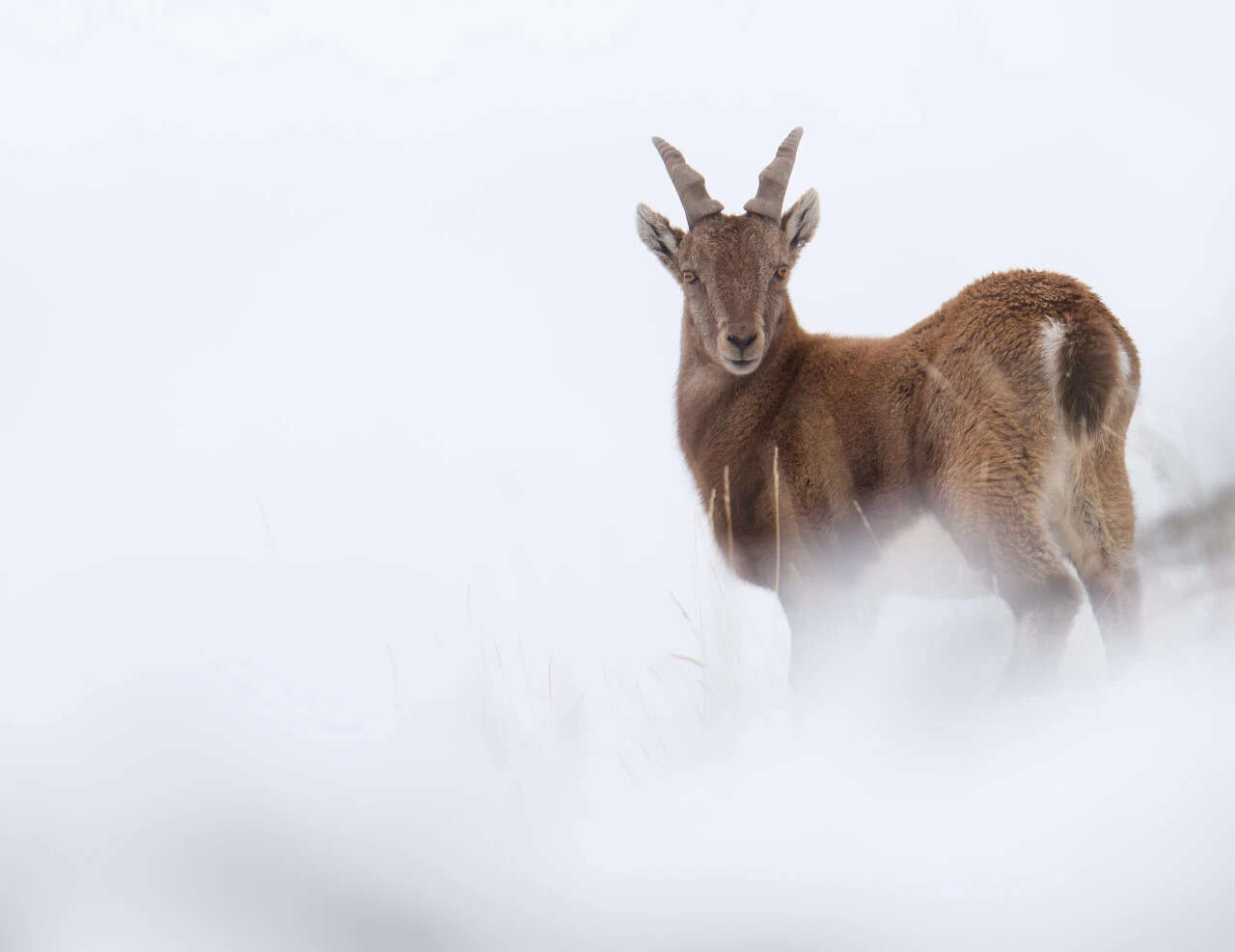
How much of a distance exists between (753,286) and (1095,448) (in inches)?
84.1

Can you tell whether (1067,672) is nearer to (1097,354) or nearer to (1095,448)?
(1095,448)

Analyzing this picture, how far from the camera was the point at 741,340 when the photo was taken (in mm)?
7137

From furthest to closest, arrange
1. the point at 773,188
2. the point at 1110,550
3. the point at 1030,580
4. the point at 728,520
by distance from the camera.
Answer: the point at 773,188 → the point at 728,520 → the point at 1110,550 → the point at 1030,580

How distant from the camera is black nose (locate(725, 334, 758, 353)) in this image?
7.14 meters

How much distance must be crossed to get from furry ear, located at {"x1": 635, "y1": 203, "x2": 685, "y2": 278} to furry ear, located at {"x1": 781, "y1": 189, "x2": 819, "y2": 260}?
0.65 meters

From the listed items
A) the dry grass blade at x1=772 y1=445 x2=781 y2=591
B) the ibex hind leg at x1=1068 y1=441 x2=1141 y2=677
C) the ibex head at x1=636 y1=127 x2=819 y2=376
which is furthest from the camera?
the ibex head at x1=636 y1=127 x2=819 y2=376

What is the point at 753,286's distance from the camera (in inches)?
291

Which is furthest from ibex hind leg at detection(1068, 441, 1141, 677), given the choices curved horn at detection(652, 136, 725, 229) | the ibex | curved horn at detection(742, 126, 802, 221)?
curved horn at detection(652, 136, 725, 229)

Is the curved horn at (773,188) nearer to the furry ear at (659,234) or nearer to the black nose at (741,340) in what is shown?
the furry ear at (659,234)

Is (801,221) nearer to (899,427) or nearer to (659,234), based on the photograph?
(659,234)

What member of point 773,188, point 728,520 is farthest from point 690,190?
point 728,520

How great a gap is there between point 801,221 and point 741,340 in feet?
3.89

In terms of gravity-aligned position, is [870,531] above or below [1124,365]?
below

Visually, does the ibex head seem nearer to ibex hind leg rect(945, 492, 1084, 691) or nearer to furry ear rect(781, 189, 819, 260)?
furry ear rect(781, 189, 819, 260)
